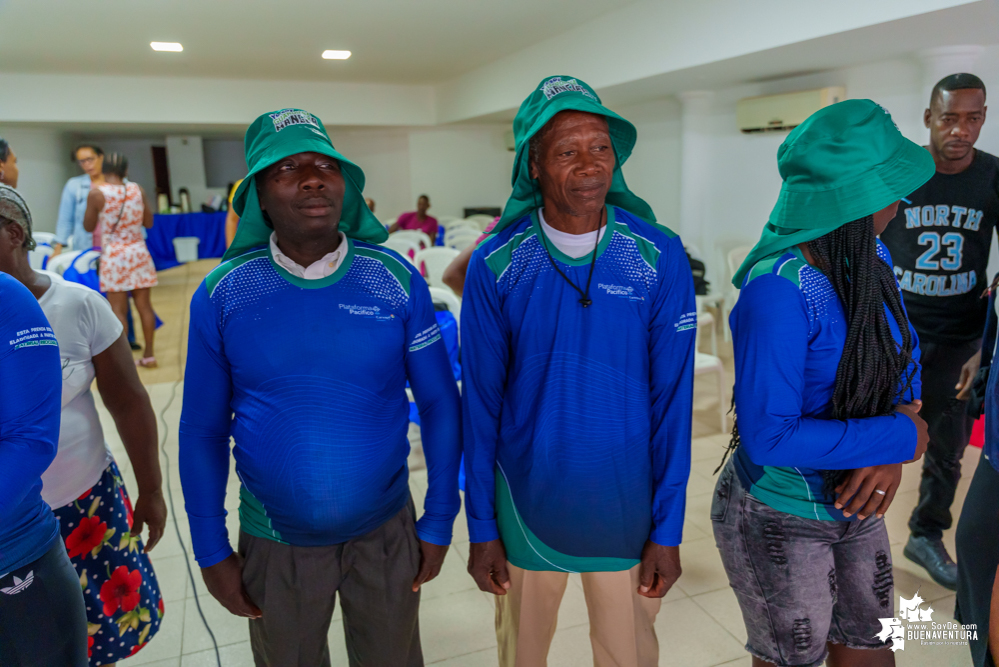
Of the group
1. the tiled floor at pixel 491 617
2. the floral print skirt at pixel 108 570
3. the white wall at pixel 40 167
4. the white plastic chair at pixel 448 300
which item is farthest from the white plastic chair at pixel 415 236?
the white wall at pixel 40 167

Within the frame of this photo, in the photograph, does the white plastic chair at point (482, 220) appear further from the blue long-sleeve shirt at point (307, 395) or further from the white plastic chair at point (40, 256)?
the blue long-sleeve shirt at point (307, 395)

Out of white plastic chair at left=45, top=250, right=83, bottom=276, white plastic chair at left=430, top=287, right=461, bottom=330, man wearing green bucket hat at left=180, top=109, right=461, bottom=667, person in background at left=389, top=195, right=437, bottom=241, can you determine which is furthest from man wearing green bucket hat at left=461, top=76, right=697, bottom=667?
person in background at left=389, top=195, right=437, bottom=241

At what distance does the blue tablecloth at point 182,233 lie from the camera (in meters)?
11.8

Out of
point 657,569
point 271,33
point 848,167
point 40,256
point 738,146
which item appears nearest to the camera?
point 848,167

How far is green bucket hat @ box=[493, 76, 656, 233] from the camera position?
4.06ft

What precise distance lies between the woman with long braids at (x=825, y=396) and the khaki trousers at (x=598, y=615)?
0.22 meters

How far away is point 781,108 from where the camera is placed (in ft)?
18.2

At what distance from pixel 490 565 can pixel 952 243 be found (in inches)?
81.5

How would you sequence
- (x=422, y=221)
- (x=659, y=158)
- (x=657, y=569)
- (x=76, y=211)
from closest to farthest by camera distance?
(x=657, y=569) < (x=76, y=211) < (x=659, y=158) < (x=422, y=221)

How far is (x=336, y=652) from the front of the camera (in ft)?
6.93

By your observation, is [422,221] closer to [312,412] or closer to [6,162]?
[6,162]

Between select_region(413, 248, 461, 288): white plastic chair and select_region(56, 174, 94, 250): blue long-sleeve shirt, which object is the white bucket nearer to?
select_region(56, 174, 94, 250): blue long-sleeve shirt

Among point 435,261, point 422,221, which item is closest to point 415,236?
point 422,221

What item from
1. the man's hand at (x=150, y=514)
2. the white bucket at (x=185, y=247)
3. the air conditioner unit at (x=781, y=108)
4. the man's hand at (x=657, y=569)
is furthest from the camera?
the white bucket at (x=185, y=247)
